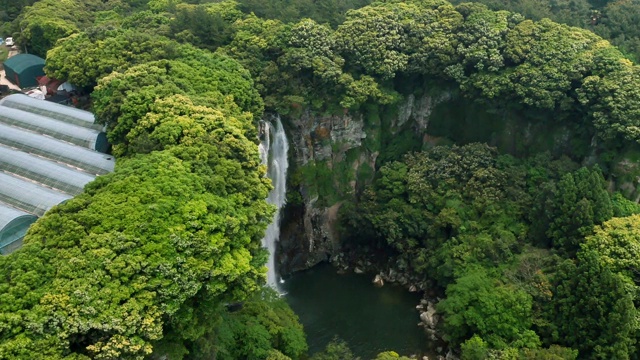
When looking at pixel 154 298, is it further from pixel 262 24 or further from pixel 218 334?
pixel 262 24

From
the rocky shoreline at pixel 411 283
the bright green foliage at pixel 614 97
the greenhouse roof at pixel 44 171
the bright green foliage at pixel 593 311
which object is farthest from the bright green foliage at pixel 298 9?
the bright green foliage at pixel 593 311

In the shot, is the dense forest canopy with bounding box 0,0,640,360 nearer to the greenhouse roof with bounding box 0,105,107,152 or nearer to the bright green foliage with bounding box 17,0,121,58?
the bright green foliage with bounding box 17,0,121,58

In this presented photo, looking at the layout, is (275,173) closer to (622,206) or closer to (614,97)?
(622,206)

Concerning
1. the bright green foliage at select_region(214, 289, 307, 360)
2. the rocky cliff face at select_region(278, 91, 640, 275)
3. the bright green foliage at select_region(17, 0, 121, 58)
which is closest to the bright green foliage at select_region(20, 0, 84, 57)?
the bright green foliage at select_region(17, 0, 121, 58)

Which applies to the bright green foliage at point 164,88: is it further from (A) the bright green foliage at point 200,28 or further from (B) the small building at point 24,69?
(B) the small building at point 24,69

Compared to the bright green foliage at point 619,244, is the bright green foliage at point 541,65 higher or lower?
higher
